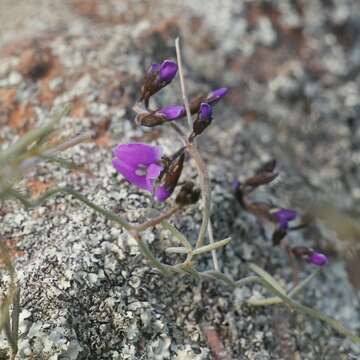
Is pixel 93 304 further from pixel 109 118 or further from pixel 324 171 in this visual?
pixel 324 171

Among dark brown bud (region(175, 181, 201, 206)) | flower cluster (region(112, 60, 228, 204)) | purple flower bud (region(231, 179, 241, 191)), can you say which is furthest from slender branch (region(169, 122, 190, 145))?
purple flower bud (region(231, 179, 241, 191))

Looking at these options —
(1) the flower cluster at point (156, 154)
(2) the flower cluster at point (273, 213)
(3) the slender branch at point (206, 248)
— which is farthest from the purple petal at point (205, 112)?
(2) the flower cluster at point (273, 213)

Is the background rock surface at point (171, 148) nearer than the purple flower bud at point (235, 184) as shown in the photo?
Yes

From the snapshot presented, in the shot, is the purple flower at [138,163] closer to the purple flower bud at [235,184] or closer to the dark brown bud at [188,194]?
the dark brown bud at [188,194]

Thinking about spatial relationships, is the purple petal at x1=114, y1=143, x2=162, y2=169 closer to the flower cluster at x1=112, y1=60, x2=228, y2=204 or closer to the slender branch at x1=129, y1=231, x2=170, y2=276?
the flower cluster at x1=112, y1=60, x2=228, y2=204

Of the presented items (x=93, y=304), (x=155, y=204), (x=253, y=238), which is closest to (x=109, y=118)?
(x=155, y=204)

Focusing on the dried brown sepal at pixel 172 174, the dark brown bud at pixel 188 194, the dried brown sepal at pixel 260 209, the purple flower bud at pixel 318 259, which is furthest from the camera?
the dried brown sepal at pixel 260 209

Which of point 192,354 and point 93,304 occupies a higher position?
point 93,304

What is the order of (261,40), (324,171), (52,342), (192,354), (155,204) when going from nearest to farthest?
(52,342), (192,354), (155,204), (324,171), (261,40)
